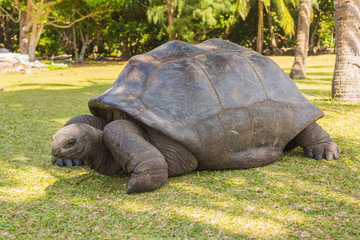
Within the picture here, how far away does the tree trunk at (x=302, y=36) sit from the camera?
848cm

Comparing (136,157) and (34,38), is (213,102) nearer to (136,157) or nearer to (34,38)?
(136,157)

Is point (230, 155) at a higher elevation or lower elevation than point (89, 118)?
lower

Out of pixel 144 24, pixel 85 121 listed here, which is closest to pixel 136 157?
pixel 85 121

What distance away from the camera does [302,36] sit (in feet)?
28.0

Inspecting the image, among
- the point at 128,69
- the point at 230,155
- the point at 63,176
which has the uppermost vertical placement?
the point at 128,69

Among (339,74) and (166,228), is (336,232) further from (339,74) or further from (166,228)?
(339,74)

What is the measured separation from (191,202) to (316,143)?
134 cm

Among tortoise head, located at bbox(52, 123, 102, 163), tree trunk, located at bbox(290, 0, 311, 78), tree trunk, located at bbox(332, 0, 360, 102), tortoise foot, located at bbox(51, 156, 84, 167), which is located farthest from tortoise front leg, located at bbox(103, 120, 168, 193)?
tree trunk, located at bbox(290, 0, 311, 78)

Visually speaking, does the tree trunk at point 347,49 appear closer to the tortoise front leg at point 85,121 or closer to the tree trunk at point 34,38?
the tortoise front leg at point 85,121

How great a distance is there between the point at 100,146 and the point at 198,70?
0.90m

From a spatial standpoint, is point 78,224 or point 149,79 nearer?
point 78,224

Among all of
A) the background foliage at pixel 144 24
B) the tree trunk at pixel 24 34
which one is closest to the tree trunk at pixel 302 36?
the background foliage at pixel 144 24

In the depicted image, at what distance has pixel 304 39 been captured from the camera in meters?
8.58

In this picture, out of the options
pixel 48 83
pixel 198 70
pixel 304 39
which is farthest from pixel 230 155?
pixel 48 83
